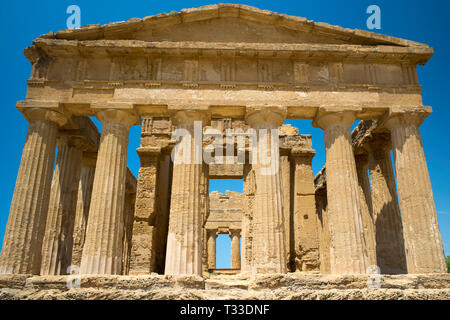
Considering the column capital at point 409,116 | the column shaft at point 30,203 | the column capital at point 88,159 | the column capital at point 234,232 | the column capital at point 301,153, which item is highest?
the column capital at point 301,153

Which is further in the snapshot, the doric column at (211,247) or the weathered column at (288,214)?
the doric column at (211,247)

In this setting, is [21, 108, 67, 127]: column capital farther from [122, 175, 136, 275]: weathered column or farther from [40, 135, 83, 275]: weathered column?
[122, 175, 136, 275]: weathered column

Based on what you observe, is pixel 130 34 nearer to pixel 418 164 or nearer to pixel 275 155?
pixel 275 155

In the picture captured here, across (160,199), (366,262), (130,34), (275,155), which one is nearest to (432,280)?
(366,262)

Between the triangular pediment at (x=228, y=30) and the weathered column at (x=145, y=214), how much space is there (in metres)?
5.69

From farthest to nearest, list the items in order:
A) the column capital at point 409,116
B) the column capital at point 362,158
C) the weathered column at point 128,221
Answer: the weathered column at point 128,221, the column capital at point 362,158, the column capital at point 409,116

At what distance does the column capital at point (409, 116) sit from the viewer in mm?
14305

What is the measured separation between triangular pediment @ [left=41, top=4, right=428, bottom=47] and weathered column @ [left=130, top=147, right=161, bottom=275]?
18.7 feet

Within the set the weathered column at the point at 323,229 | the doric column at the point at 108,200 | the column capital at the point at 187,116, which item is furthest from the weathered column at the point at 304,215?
the doric column at the point at 108,200

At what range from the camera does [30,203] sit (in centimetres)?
1303

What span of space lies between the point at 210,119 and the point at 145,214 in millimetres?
Result: 5905

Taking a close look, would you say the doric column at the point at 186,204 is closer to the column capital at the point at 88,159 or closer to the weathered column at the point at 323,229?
the column capital at the point at 88,159

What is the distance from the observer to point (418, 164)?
45.5 feet

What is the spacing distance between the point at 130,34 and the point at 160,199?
7.84 meters
